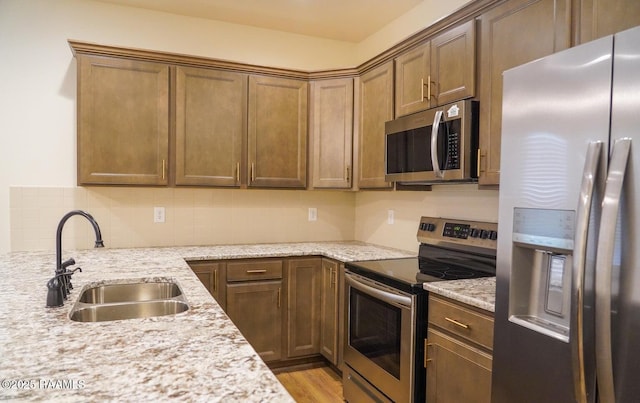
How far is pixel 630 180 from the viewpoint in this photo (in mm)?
1110

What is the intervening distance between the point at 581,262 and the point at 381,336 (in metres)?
1.32

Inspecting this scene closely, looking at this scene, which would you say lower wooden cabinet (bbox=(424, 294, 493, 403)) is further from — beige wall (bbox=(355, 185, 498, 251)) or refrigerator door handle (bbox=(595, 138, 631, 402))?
beige wall (bbox=(355, 185, 498, 251))

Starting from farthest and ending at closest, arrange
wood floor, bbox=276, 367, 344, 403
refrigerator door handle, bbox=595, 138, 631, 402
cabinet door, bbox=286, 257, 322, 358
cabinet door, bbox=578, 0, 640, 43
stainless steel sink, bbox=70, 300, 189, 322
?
cabinet door, bbox=286, 257, 322, 358, wood floor, bbox=276, 367, 344, 403, stainless steel sink, bbox=70, 300, 189, 322, cabinet door, bbox=578, 0, 640, 43, refrigerator door handle, bbox=595, 138, 631, 402

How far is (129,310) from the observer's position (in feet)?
5.65

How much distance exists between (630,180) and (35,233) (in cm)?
341

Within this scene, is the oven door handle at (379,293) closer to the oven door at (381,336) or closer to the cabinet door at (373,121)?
the oven door at (381,336)

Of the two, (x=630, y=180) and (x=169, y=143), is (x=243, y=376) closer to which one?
(x=630, y=180)

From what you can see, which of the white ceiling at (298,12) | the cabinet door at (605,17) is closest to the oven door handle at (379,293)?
the cabinet door at (605,17)

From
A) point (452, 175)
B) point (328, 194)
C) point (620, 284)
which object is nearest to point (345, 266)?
point (452, 175)

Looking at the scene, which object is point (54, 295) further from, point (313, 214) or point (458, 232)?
point (313, 214)

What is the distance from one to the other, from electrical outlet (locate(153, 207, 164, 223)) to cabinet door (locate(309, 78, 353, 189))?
121cm

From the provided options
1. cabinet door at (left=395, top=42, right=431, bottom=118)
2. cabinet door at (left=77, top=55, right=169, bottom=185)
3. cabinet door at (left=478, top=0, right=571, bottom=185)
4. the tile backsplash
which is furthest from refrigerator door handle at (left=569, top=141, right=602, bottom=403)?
the tile backsplash

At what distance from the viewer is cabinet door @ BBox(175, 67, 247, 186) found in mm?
3072

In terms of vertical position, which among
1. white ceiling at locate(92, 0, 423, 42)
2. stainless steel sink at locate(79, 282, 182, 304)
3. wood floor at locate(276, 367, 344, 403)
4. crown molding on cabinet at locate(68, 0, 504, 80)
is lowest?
wood floor at locate(276, 367, 344, 403)
